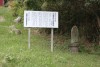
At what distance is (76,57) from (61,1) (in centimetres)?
284

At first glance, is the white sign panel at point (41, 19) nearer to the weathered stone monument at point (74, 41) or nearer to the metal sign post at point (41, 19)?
the metal sign post at point (41, 19)

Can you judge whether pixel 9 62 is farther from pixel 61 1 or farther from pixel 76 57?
pixel 61 1

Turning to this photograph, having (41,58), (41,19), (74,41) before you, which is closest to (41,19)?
(41,19)

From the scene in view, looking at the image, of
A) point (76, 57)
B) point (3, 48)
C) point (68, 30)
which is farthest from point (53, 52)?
point (68, 30)

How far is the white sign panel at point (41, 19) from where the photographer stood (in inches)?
567

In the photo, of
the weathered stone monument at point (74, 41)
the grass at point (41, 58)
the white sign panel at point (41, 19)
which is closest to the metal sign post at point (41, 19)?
the white sign panel at point (41, 19)

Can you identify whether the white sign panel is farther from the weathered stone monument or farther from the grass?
the grass

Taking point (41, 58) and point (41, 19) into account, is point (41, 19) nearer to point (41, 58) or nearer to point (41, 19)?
point (41, 19)

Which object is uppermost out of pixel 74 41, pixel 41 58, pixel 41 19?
pixel 41 19

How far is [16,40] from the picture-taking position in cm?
1734

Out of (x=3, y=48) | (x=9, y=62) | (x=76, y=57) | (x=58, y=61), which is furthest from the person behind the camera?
(x=3, y=48)

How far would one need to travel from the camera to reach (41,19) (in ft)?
47.4

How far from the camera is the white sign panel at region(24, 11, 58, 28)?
14391mm

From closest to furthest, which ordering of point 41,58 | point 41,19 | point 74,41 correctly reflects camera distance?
point 41,58 < point 41,19 < point 74,41
